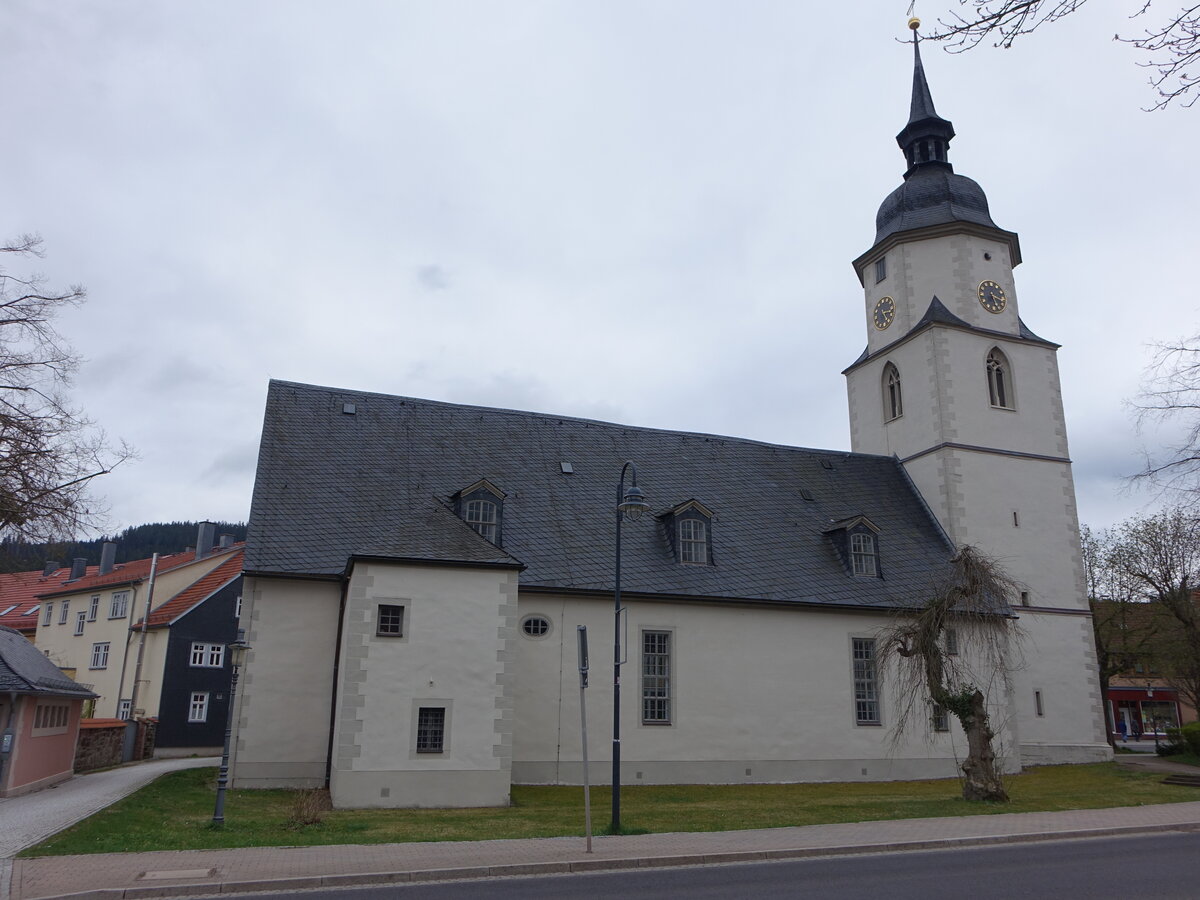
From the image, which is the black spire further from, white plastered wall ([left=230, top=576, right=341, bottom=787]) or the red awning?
the red awning

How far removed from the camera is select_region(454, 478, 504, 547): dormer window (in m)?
23.2

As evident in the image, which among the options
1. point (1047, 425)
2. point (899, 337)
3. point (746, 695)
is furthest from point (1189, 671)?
point (746, 695)

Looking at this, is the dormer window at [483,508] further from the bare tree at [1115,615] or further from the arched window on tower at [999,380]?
the bare tree at [1115,615]

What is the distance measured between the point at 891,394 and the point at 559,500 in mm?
13571

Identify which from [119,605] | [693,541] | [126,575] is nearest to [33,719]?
[693,541]

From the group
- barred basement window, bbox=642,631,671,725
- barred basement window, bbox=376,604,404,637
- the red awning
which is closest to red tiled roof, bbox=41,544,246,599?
barred basement window, bbox=376,604,404,637

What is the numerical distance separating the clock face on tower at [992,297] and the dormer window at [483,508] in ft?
58.9

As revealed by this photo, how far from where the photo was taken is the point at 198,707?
1556 inches

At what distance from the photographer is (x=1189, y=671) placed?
117 ft

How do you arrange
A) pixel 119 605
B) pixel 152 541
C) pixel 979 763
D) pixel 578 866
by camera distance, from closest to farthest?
pixel 578 866
pixel 979 763
pixel 119 605
pixel 152 541

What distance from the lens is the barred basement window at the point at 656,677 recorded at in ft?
74.1

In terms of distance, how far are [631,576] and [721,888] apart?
1324 cm

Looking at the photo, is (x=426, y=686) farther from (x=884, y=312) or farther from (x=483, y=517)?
(x=884, y=312)

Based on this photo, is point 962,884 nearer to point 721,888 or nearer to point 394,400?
point 721,888
